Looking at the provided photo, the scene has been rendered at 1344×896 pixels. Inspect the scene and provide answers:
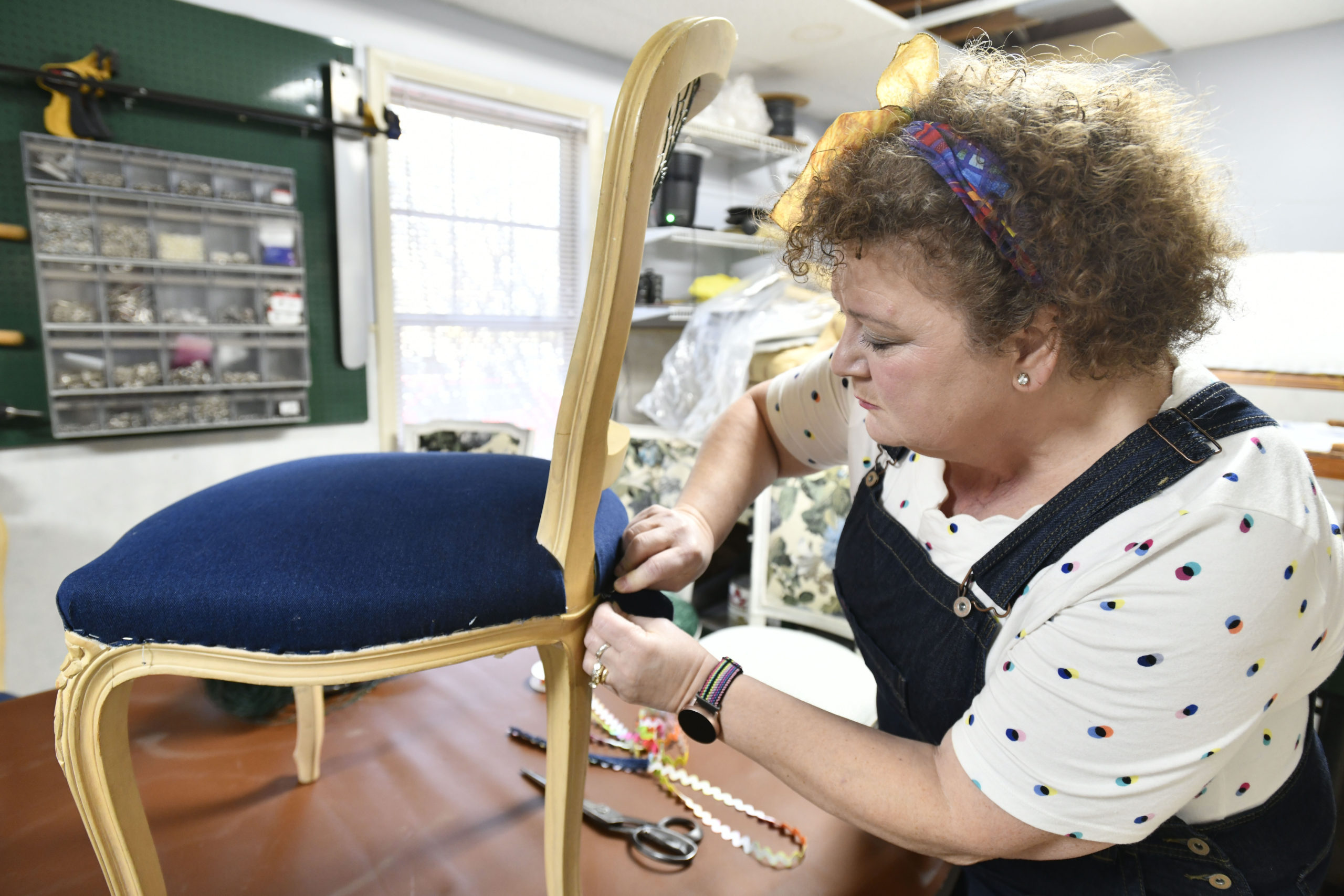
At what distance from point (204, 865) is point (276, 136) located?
2019 mm

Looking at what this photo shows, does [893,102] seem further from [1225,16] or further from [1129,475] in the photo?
[1225,16]

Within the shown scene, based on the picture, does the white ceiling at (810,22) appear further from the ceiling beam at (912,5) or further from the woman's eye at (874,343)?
the woman's eye at (874,343)

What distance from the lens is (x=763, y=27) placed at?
8.48 ft

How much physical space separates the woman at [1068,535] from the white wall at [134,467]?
1.97 meters

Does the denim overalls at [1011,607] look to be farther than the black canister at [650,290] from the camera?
No

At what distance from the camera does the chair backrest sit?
49 centimetres

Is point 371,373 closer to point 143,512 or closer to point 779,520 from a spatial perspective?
point 143,512

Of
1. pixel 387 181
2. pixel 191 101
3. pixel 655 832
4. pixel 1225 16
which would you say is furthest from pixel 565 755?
pixel 1225 16

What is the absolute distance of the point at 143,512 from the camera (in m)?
2.04

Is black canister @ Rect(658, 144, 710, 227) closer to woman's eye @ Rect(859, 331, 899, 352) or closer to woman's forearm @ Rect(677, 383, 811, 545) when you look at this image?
woman's forearm @ Rect(677, 383, 811, 545)

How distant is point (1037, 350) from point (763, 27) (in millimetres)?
2448

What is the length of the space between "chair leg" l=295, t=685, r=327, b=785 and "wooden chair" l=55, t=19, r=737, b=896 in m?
0.37

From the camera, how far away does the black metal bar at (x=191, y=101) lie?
5.66 feet

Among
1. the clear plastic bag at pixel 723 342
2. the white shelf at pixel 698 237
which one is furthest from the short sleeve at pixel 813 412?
the white shelf at pixel 698 237
